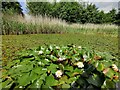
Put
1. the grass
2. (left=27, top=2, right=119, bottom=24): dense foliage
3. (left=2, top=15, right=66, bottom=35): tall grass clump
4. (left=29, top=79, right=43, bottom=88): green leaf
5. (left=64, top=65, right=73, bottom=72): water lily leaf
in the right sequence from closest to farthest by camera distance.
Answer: (left=29, top=79, right=43, bottom=88): green leaf < (left=64, top=65, right=73, bottom=72): water lily leaf < the grass < (left=2, top=15, right=66, bottom=35): tall grass clump < (left=27, top=2, right=119, bottom=24): dense foliage

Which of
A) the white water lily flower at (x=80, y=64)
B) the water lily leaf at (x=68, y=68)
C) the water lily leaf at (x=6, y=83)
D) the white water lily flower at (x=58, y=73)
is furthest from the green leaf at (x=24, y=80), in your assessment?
the white water lily flower at (x=80, y=64)

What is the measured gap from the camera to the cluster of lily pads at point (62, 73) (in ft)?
4.89

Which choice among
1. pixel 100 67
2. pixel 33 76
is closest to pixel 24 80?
pixel 33 76

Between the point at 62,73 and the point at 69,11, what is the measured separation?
51.0ft

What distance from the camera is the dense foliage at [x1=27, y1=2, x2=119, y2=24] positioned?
633 inches

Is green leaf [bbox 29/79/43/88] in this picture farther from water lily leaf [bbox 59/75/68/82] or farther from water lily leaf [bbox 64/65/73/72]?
water lily leaf [bbox 64/65/73/72]

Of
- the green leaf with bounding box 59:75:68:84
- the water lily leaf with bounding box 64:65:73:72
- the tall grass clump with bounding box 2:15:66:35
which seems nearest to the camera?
the green leaf with bounding box 59:75:68:84

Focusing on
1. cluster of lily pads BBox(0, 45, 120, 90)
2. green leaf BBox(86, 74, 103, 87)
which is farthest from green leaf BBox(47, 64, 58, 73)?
green leaf BBox(86, 74, 103, 87)

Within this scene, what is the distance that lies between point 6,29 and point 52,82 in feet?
23.7

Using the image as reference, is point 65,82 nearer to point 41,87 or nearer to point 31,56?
point 41,87

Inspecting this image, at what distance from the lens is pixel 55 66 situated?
1.63m

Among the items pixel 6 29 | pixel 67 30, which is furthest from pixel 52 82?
pixel 67 30

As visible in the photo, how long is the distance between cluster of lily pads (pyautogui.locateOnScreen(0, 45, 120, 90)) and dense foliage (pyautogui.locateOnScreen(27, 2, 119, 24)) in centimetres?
1360

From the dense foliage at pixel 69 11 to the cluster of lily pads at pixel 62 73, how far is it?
44.6 feet
